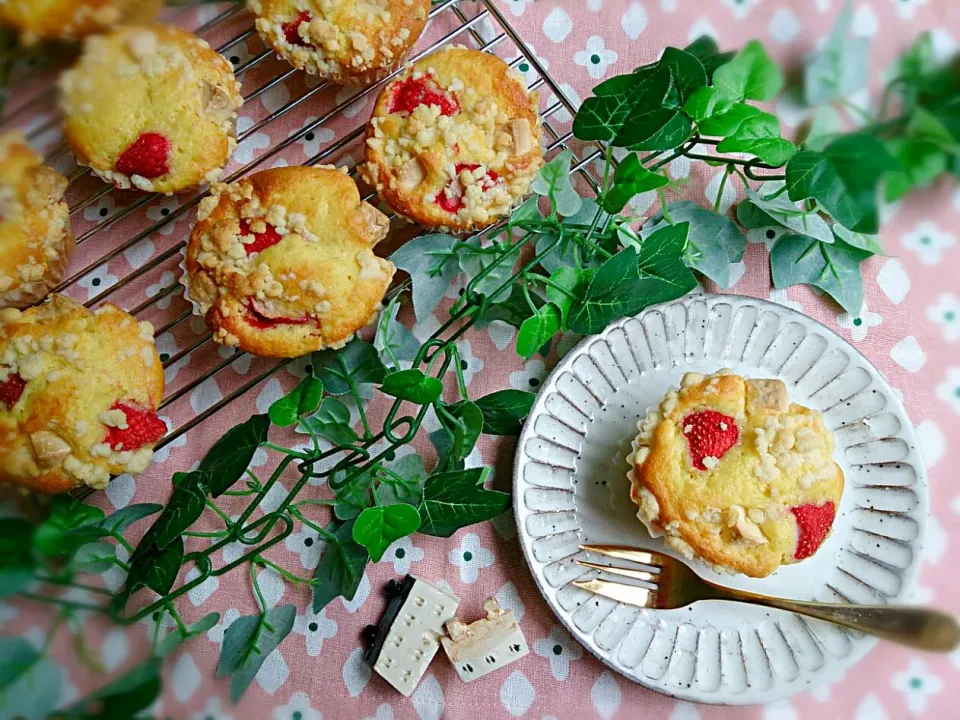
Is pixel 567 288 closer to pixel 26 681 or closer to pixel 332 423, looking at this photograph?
pixel 332 423

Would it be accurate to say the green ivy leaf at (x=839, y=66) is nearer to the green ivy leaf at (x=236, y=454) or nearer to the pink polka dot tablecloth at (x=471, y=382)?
the pink polka dot tablecloth at (x=471, y=382)

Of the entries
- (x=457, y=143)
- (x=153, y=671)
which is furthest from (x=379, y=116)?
(x=153, y=671)

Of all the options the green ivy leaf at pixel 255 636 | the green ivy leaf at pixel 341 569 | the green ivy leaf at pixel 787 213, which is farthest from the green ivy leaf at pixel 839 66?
the green ivy leaf at pixel 255 636

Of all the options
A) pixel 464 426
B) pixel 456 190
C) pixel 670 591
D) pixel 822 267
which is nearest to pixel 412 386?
pixel 464 426

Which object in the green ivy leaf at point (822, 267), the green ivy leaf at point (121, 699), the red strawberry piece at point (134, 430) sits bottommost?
the green ivy leaf at point (822, 267)

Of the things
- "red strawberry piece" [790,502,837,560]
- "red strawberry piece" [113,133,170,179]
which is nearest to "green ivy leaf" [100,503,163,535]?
"red strawberry piece" [113,133,170,179]

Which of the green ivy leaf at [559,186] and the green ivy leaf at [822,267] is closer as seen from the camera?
the green ivy leaf at [559,186]

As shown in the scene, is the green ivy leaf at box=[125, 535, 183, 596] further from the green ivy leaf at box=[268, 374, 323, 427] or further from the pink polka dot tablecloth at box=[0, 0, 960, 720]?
the green ivy leaf at box=[268, 374, 323, 427]

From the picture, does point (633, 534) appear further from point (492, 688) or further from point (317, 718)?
point (317, 718)
